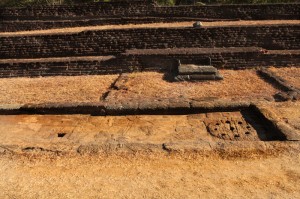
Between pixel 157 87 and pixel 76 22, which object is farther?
pixel 76 22

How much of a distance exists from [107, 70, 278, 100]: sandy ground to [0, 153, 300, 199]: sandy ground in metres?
2.91

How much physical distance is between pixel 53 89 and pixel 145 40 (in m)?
3.59

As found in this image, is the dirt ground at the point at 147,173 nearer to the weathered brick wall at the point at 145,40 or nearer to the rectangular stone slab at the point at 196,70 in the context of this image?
the rectangular stone slab at the point at 196,70

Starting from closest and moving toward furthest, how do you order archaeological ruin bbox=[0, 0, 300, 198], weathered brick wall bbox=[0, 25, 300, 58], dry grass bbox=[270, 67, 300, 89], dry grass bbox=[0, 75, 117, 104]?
archaeological ruin bbox=[0, 0, 300, 198], dry grass bbox=[0, 75, 117, 104], dry grass bbox=[270, 67, 300, 89], weathered brick wall bbox=[0, 25, 300, 58]

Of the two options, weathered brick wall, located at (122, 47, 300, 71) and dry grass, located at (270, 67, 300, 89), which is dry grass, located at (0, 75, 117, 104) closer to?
weathered brick wall, located at (122, 47, 300, 71)

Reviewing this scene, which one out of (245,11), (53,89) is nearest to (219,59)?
(53,89)

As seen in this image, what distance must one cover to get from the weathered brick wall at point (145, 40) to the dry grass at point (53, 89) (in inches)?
59.8

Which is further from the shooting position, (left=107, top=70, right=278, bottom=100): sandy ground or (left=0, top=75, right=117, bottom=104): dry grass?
(left=0, top=75, right=117, bottom=104): dry grass

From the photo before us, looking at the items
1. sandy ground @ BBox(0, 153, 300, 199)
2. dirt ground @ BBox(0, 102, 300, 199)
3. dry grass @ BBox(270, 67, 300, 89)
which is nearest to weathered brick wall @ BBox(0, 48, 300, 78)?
dry grass @ BBox(270, 67, 300, 89)

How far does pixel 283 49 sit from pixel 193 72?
373cm

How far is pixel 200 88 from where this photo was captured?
7.43 m

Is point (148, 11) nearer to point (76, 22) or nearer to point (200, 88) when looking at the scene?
point (76, 22)

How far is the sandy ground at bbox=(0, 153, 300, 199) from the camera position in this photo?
10.8 ft

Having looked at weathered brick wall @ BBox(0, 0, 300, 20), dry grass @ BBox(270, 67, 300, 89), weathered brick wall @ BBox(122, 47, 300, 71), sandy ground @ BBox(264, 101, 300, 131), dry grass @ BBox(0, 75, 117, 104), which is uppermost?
weathered brick wall @ BBox(0, 0, 300, 20)
